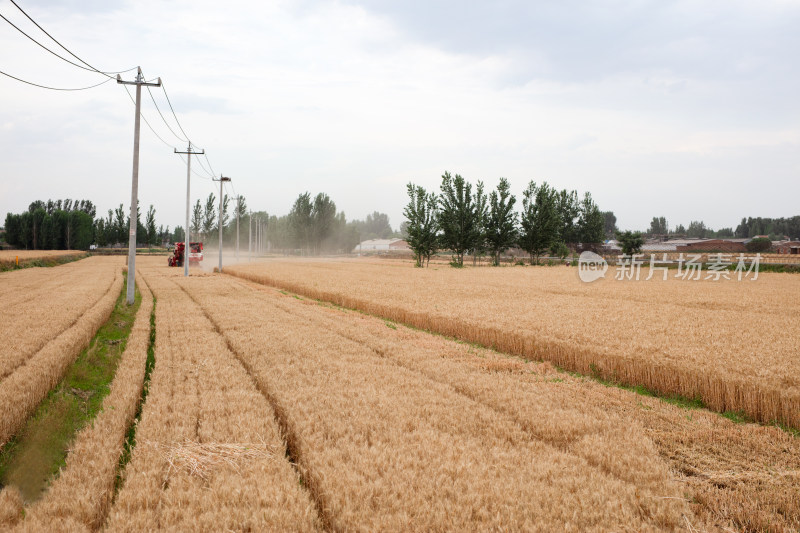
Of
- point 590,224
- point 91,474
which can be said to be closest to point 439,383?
point 91,474

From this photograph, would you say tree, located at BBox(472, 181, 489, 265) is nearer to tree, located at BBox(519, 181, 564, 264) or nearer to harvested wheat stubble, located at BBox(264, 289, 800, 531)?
tree, located at BBox(519, 181, 564, 264)

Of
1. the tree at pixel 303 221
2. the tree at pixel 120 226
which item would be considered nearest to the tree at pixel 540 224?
the tree at pixel 303 221

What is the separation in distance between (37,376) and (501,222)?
221ft

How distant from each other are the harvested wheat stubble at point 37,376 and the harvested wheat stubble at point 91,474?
3.26 feet

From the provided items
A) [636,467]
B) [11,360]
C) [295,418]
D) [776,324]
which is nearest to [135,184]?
[11,360]

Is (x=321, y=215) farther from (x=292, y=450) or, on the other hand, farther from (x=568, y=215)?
(x=292, y=450)

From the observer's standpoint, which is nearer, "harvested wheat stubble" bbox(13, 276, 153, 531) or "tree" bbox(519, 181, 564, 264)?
"harvested wheat stubble" bbox(13, 276, 153, 531)

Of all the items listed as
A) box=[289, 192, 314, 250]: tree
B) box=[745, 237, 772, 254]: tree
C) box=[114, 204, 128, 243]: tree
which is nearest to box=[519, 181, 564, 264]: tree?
box=[745, 237, 772, 254]: tree

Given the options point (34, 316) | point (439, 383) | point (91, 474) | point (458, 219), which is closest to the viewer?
point (91, 474)

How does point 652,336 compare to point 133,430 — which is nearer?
point 133,430

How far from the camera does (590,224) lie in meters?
96.2

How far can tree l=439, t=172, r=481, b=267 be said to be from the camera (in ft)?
223

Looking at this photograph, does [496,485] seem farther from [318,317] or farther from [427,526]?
[318,317]

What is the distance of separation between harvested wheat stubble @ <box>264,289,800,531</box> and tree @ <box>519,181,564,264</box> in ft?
218
